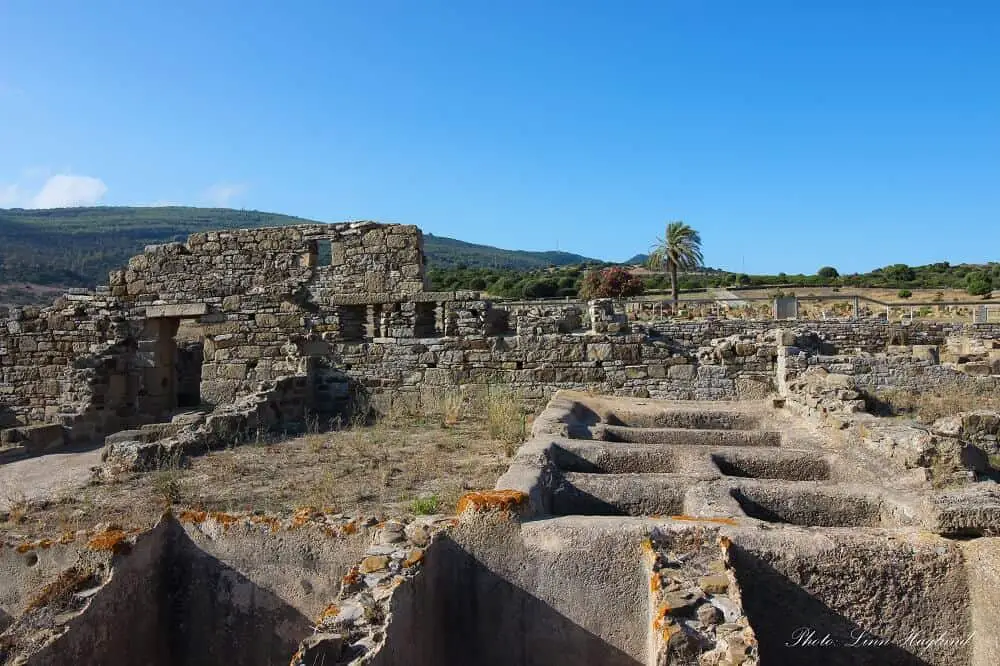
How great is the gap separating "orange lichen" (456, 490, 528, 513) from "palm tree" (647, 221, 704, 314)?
128ft

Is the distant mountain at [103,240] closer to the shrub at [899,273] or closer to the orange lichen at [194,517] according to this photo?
the orange lichen at [194,517]

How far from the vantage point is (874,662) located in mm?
3514

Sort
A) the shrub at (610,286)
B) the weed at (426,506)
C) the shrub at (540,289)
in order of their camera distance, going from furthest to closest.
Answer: the shrub at (540,289), the shrub at (610,286), the weed at (426,506)

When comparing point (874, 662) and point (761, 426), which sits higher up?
point (761, 426)

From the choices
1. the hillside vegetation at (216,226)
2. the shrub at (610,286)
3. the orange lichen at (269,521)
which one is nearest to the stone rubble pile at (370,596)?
the orange lichen at (269,521)

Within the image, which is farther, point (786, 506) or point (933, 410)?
point (933, 410)

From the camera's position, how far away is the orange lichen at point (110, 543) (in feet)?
13.0

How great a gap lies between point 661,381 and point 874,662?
720 cm

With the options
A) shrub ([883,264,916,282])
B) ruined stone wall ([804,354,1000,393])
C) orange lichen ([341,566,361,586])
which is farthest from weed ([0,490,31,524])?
shrub ([883,264,916,282])

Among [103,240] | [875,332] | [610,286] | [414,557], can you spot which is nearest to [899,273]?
[610,286]

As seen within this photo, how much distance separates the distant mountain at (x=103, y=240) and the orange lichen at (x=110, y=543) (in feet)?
108

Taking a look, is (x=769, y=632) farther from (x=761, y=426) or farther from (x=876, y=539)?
(x=761, y=426)

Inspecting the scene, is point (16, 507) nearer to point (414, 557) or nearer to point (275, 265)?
point (414, 557)

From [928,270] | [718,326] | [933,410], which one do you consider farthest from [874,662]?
[928,270]
